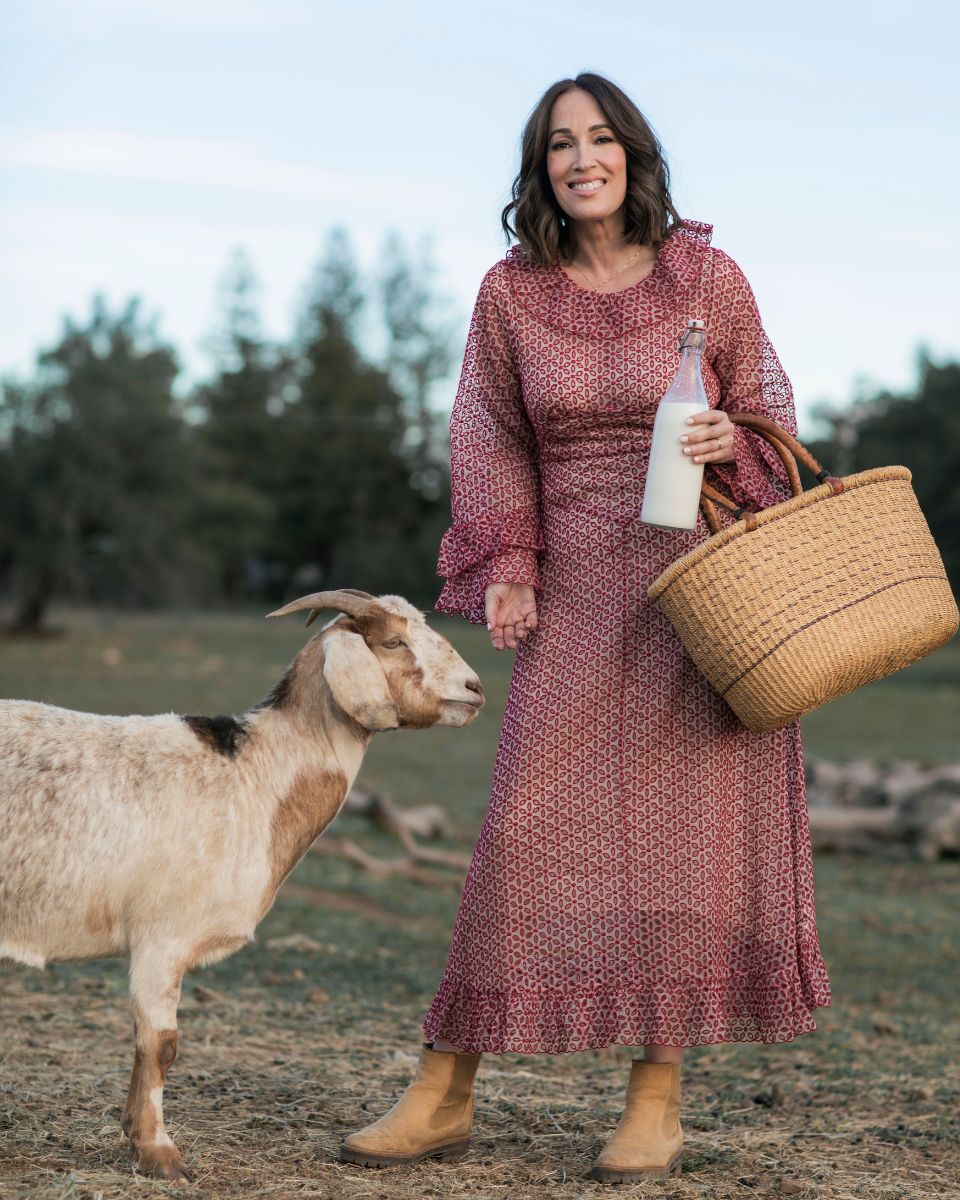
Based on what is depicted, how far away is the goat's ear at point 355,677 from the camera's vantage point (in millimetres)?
4047

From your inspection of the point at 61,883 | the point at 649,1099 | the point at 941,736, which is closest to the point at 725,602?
the point at 649,1099

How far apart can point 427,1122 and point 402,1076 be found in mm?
974

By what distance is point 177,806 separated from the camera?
399cm

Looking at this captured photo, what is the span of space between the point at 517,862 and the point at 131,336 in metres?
35.3

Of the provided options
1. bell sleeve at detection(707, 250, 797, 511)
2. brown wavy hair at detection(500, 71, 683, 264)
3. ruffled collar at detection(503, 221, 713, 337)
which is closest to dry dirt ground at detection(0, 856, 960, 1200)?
bell sleeve at detection(707, 250, 797, 511)

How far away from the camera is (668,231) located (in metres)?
4.32

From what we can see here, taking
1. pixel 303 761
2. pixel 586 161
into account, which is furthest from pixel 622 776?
pixel 586 161

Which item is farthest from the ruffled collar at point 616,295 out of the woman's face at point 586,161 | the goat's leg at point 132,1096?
the goat's leg at point 132,1096

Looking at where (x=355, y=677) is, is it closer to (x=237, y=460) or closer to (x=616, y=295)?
(x=616, y=295)

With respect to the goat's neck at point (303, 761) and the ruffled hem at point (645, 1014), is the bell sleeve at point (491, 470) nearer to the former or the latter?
the goat's neck at point (303, 761)

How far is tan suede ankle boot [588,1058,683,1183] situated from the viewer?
161 inches

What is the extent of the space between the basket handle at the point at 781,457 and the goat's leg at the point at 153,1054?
1.79 m

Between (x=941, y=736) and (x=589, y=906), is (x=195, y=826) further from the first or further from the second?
(x=941, y=736)

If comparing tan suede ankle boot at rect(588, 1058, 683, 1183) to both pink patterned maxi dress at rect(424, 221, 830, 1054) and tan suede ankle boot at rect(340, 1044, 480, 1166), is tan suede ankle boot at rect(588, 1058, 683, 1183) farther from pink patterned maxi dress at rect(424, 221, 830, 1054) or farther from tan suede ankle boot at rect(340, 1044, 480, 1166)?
tan suede ankle boot at rect(340, 1044, 480, 1166)
